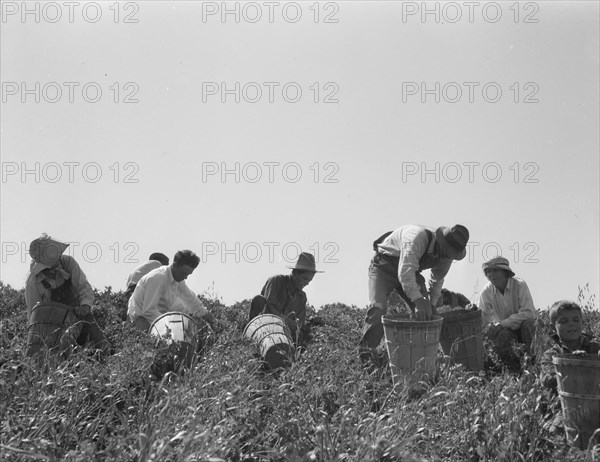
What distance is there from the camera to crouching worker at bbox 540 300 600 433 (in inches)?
152

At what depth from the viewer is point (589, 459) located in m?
3.07

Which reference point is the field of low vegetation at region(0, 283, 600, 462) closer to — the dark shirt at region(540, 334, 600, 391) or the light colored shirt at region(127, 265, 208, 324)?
the dark shirt at region(540, 334, 600, 391)

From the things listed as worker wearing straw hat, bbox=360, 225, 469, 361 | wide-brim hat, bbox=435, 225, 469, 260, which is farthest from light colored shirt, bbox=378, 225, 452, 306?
wide-brim hat, bbox=435, 225, 469, 260

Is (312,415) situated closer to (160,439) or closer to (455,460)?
(455,460)

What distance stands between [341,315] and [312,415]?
659cm

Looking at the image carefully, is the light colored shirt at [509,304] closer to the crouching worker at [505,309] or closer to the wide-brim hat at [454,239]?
the crouching worker at [505,309]

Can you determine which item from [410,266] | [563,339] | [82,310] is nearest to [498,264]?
[410,266]


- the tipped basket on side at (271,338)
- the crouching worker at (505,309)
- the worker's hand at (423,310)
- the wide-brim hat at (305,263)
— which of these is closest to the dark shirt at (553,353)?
the worker's hand at (423,310)

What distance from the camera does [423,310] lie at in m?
5.66

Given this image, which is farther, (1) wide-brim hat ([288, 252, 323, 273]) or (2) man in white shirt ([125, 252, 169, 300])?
(2) man in white shirt ([125, 252, 169, 300])

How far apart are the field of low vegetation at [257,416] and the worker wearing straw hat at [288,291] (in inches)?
63.8

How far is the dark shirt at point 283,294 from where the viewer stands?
22.6 ft

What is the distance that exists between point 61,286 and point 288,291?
219cm

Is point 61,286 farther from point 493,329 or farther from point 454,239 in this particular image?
point 493,329
